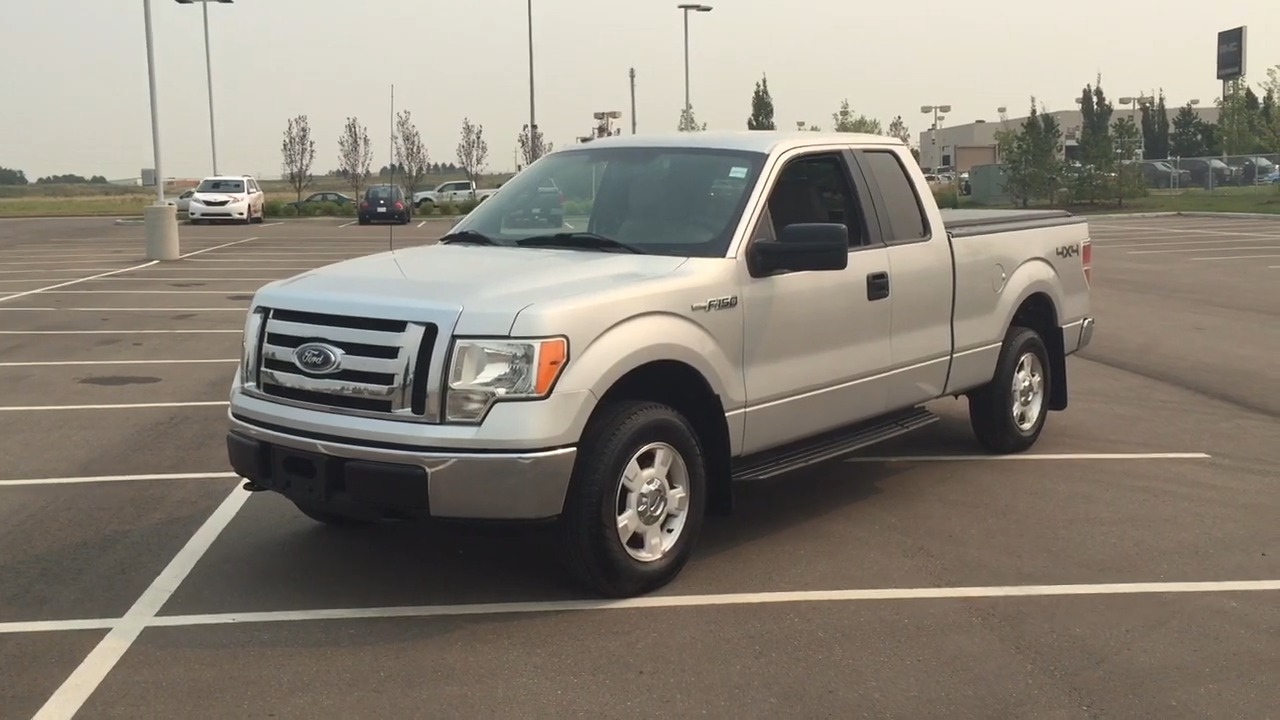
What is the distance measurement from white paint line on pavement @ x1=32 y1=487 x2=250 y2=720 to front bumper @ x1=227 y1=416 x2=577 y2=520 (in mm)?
851

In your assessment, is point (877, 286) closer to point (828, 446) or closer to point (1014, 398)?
point (828, 446)

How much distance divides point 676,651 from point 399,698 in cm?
103

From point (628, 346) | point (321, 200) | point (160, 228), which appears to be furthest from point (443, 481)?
point (321, 200)

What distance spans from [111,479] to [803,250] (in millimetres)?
4302

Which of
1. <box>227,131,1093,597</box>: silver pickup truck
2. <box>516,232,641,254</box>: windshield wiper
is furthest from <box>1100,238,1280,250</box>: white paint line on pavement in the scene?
<box>516,232,641,254</box>: windshield wiper

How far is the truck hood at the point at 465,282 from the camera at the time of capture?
4988mm

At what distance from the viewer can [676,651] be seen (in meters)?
4.77

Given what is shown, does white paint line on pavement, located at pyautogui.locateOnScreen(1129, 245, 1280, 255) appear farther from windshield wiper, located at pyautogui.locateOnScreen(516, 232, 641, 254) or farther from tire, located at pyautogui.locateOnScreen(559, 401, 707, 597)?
tire, located at pyautogui.locateOnScreen(559, 401, 707, 597)

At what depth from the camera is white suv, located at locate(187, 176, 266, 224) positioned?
41.7 metres

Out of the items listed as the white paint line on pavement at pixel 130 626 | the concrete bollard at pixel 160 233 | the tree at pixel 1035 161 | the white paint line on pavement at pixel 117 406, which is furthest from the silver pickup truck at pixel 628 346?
the tree at pixel 1035 161

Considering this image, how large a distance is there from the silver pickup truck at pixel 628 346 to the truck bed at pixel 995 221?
61mm

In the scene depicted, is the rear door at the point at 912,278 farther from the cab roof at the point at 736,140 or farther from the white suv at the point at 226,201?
the white suv at the point at 226,201

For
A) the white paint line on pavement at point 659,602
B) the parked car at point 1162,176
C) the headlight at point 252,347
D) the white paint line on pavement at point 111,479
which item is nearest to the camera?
the white paint line on pavement at point 659,602

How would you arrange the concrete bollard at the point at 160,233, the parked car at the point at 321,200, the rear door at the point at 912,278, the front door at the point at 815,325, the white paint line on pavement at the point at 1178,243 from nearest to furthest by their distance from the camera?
1. the front door at the point at 815,325
2. the rear door at the point at 912,278
3. the concrete bollard at the point at 160,233
4. the white paint line on pavement at the point at 1178,243
5. the parked car at the point at 321,200
